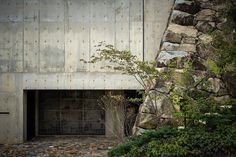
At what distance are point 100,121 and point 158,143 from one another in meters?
5.76

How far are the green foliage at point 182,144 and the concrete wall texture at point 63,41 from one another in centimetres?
376

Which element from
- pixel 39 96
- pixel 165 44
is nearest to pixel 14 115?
pixel 39 96

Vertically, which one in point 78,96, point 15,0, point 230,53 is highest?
point 15,0

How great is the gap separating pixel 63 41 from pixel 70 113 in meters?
2.92

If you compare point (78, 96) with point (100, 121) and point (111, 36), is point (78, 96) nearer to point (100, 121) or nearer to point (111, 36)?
point (100, 121)

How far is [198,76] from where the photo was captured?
881 cm

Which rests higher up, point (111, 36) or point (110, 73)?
point (111, 36)

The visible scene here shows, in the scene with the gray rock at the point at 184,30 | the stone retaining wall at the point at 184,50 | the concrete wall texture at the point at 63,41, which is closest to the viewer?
the stone retaining wall at the point at 184,50

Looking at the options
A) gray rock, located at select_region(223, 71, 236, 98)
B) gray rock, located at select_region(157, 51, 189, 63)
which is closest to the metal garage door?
gray rock, located at select_region(157, 51, 189, 63)

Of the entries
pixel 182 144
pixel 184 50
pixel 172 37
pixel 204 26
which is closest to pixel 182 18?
pixel 204 26

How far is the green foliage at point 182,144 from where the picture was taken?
21.1ft

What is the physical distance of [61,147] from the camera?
997 centimetres

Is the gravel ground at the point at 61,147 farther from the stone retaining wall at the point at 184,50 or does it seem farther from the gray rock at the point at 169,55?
the gray rock at the point at 169,55

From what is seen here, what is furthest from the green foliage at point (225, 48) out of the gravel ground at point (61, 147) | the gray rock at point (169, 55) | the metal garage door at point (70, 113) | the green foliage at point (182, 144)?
the metal garage door at point (70, 113)
